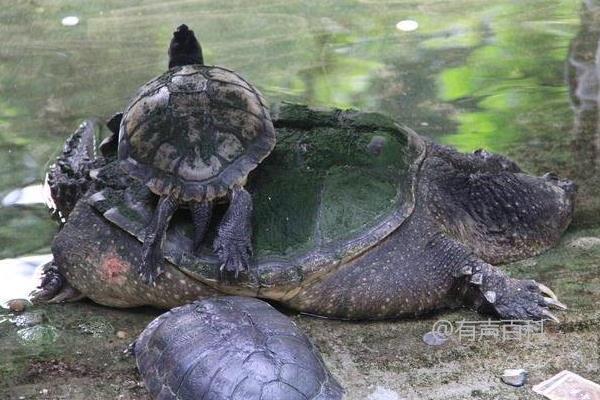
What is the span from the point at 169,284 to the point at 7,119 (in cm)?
231

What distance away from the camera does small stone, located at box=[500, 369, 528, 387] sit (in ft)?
10.2

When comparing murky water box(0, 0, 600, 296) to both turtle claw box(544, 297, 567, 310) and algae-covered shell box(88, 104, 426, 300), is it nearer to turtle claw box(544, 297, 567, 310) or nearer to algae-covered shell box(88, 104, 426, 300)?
turtle claw box(544, 297, 567, 310)

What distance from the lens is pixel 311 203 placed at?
3.63 meters

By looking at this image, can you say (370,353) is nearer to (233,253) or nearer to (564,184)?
(233,253)

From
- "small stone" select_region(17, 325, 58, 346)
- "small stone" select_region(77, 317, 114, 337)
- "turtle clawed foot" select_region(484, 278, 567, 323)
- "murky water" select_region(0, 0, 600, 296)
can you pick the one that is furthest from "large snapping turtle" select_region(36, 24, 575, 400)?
"murky water" select_region(0, 0, 600, 296)

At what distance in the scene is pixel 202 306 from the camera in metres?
3.22

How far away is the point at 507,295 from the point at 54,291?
2.02m

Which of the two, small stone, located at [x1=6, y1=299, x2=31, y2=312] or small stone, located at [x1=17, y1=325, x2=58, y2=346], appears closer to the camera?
small stone, located at [x1=17, y1=325, x2=58, y2=346]

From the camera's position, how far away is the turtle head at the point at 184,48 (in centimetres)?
420

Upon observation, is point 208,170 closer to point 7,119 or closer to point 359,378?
point 359,378

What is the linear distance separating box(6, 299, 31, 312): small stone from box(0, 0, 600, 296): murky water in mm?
258

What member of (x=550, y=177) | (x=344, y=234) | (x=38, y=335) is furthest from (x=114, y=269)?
(x=550, y=177)

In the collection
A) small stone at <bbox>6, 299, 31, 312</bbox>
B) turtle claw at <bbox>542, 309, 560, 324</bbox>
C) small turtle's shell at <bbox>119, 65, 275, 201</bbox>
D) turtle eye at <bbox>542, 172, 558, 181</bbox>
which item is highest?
small turtle's shell at <bbox>119, 65, 275, 201</bbox>

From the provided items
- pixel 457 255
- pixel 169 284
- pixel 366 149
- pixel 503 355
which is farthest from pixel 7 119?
pixel 503 355
